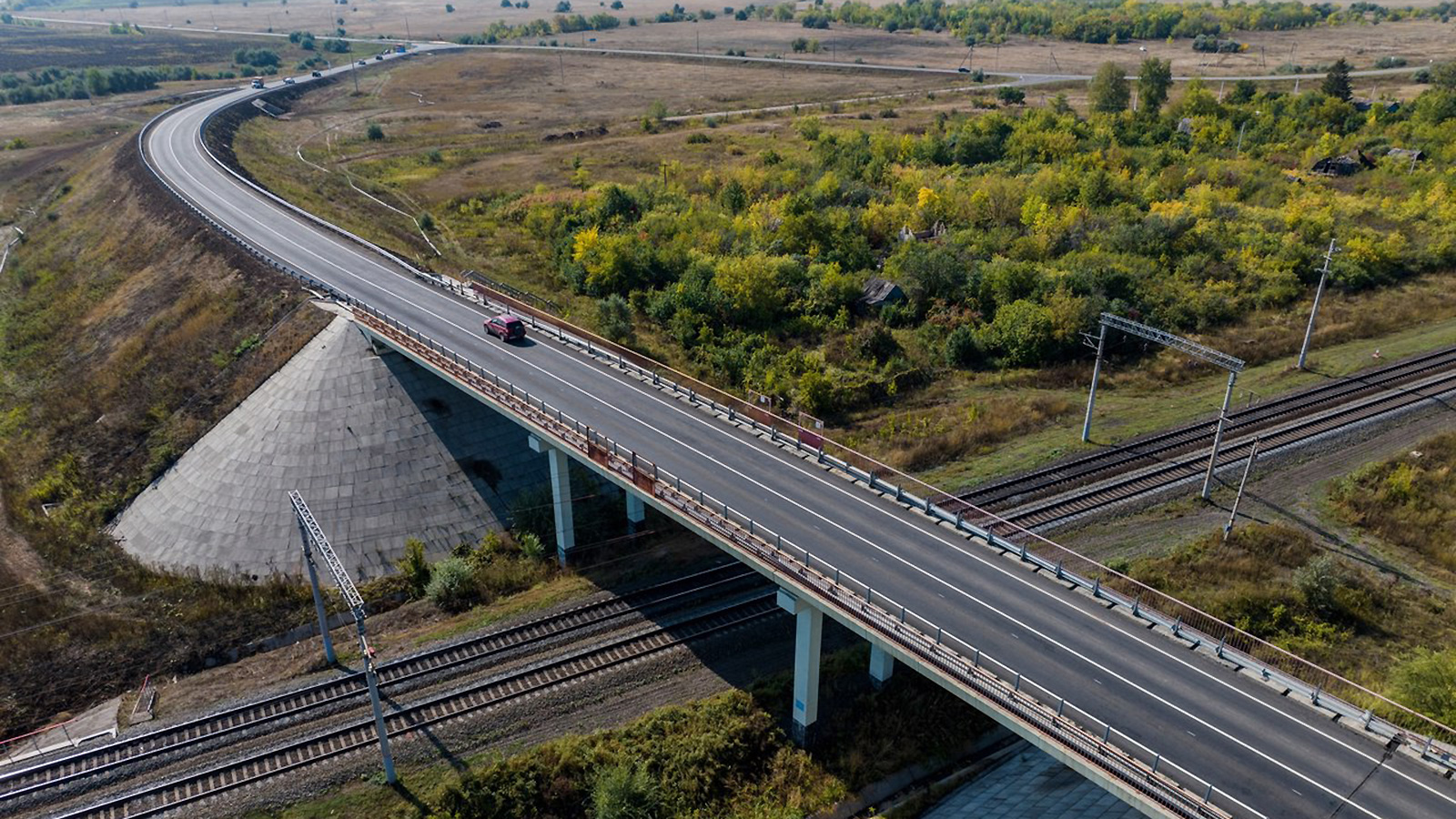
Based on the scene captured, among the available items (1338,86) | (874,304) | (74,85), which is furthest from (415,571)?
(74,85)

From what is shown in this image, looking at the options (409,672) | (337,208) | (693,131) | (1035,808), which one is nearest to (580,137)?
(693,131)

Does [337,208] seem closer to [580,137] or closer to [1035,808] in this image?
[580,137]

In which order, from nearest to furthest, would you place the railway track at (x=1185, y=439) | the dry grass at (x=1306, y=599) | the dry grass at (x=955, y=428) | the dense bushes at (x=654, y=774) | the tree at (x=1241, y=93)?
the dense bushes at (x=654, y=774), the dry grass at (x=1306, y=599), the railway track at (x=1185, y=439), the dry grass at (x=955, y=428), the tree at (x=1241, y=93)

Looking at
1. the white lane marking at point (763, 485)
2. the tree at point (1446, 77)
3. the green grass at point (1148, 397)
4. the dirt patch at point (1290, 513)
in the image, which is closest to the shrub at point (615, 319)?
the white lane marking at point (763, 485)

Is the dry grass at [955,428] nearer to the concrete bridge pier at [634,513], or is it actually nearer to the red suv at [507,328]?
the concrete bridge pier at [634,513]

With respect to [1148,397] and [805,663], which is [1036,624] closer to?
[805,663]

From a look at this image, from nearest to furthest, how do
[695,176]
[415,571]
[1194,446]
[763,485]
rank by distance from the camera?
[763,485]
[415,571]
[1194,446]
[695,176]
